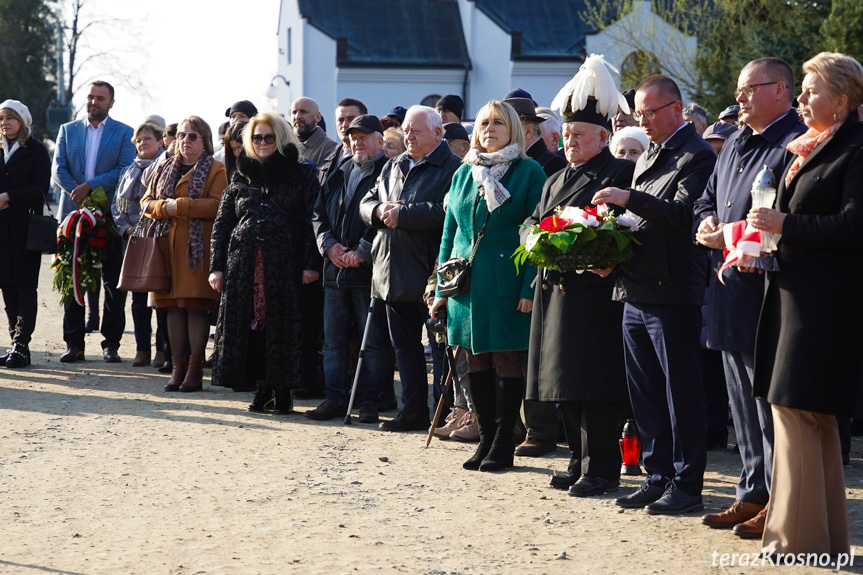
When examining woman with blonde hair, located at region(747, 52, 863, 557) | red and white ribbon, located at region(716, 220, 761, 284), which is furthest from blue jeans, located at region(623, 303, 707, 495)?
woman with blonde hair, located at region(747, 52, 863, 557)

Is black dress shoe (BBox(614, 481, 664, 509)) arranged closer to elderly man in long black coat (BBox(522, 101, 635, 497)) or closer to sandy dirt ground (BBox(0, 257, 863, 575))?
sandy dirt ground (BBox(0, 257, 863, 575))

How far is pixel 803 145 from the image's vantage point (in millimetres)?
4836

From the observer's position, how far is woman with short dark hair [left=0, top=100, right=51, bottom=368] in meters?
10.7

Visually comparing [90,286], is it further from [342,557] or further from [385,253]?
[342,557]

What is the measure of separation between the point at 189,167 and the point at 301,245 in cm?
151

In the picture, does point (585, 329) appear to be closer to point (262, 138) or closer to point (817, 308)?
point (817, 308)

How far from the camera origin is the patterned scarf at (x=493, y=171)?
6695 millimetres

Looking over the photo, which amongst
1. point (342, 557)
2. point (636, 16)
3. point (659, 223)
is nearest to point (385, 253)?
point (659, 223)

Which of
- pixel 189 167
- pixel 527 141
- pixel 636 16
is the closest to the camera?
pixel 527 141

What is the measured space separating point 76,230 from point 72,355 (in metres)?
1.25

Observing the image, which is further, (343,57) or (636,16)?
(343,57)

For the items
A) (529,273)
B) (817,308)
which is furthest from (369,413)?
(817,308)

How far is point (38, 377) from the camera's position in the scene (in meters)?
10.2

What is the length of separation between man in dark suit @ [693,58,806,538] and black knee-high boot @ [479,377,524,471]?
158 cm
